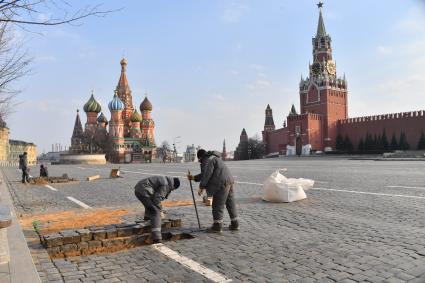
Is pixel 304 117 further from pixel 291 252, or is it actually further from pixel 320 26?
pixel 291 252

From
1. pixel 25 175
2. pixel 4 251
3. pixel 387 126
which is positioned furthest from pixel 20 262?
pixel 387 126

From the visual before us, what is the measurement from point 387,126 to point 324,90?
1285cm

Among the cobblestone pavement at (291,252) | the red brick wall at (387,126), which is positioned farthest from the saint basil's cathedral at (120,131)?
the cobblestone pavement at (291,252)

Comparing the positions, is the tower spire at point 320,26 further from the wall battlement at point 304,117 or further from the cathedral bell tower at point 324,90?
the wall battlement at point 304,117

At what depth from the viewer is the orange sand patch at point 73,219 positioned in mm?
7192

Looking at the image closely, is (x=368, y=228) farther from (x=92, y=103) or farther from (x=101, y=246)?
(x=92, y=103)

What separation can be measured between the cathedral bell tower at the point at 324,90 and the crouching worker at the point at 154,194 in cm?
6387

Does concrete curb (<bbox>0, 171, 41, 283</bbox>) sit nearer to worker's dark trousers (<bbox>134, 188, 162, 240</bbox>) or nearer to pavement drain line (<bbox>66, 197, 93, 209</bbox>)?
worker's dark trousers (<bbox>134, 188, 162, 240</bbox>)

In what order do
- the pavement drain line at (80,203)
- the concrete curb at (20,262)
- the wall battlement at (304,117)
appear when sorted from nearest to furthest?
the concrete curb at (20,262) < the pavement drain line at (80,203) < the wall battlement at (304,117)

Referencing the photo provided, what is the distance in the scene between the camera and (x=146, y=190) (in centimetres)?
627

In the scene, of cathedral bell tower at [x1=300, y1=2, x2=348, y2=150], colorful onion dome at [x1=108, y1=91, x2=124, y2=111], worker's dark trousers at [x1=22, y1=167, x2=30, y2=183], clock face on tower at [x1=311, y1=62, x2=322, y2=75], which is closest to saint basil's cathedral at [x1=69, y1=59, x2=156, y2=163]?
colorful onion dome at [x1=108, y1=91, x2=124, y2=111]

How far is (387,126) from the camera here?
6112 cm

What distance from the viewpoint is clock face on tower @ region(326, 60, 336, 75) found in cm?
7238

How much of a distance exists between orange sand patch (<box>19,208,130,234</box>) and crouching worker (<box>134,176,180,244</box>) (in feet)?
4.88
